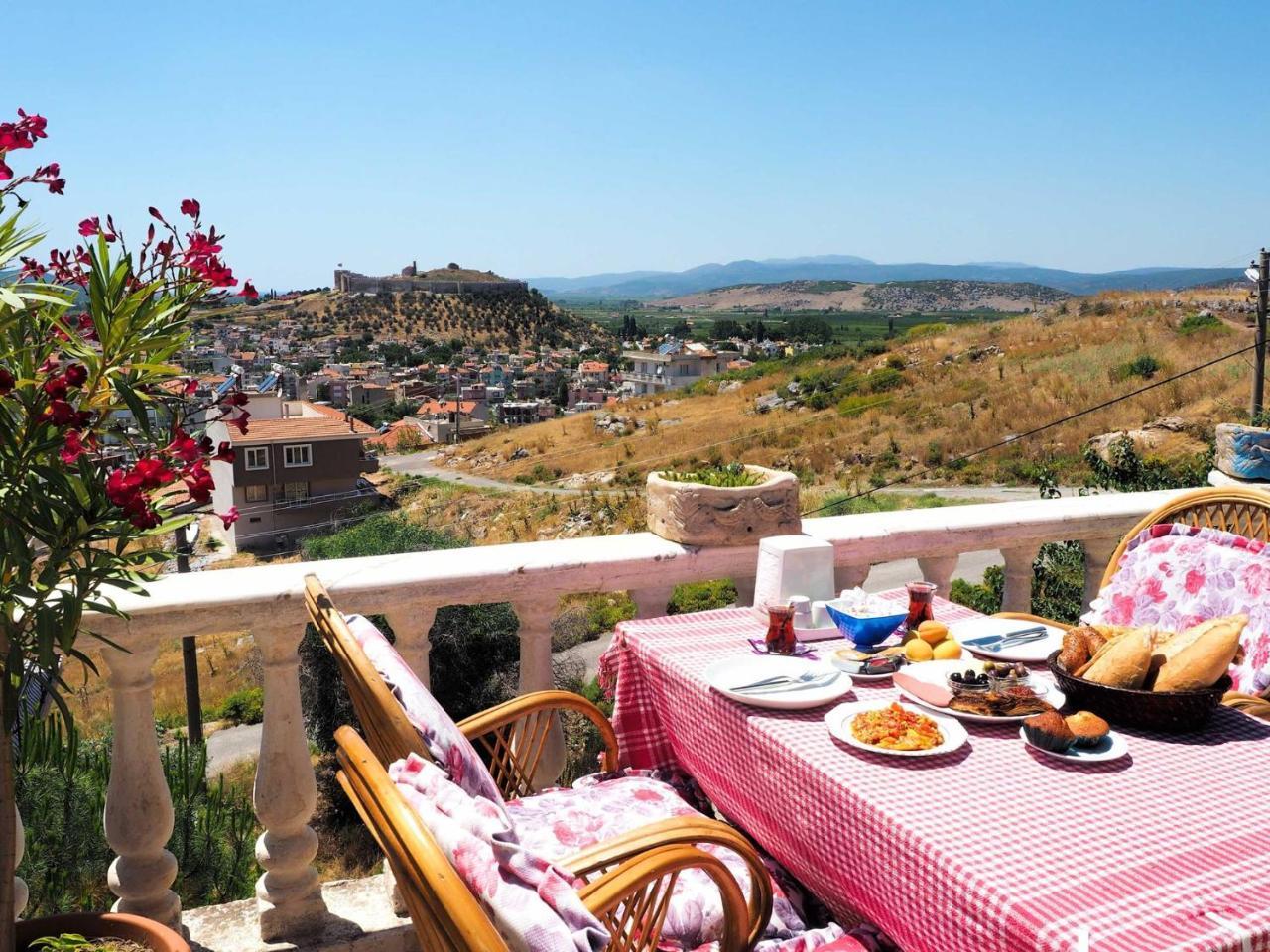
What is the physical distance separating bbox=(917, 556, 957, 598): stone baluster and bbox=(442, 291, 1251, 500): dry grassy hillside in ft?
61.2

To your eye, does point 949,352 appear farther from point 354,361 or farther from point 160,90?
point 354,361

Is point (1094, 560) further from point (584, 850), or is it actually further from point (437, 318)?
point (437, 318)

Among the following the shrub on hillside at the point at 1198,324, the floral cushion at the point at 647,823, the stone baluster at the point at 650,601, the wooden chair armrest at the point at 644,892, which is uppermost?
the shrub on hillside at the point at 1198,324

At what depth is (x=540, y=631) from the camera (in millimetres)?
2297

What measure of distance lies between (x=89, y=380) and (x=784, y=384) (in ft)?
122

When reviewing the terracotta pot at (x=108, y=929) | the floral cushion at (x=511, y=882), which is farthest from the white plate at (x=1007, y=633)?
the terracotta pot at (x=108, y=929)

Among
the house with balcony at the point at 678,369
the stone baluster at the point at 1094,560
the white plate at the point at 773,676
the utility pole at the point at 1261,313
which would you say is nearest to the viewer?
the white plate at the point at 773,676

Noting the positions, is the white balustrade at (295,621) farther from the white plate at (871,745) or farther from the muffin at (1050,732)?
the muffin at (1050,732)

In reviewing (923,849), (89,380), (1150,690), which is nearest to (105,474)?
(89,380)

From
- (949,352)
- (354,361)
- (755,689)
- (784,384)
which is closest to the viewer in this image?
(755,689)

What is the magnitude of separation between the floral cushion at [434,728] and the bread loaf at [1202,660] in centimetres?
113

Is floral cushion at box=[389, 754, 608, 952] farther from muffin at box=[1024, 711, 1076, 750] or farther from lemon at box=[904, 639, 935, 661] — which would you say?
lemon at box=[904, 639, 935, 661]

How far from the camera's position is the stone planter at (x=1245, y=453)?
347cm

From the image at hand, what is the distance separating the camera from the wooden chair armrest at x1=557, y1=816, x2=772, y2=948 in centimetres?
133
